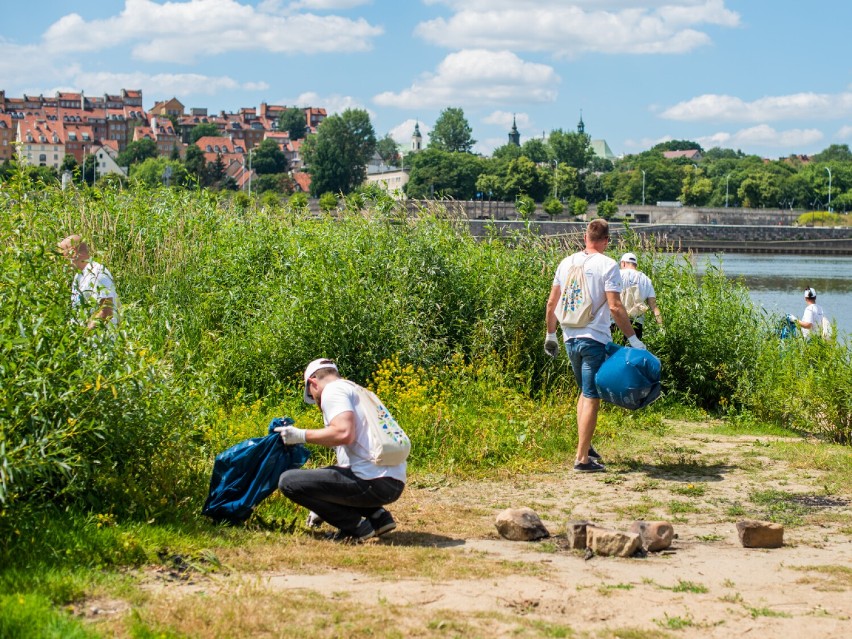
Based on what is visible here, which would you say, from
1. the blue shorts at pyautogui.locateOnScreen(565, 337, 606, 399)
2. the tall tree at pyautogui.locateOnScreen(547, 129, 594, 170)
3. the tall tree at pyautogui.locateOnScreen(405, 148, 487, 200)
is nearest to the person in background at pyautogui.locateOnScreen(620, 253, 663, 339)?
the blue shorts at pyautogui.locateOnScreen(565, 337, 606, 399)

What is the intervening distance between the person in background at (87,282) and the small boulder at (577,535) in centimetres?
289

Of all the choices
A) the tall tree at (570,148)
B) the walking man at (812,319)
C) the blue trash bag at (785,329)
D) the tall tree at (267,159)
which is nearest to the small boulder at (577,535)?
the blue trash bag at (785,329)

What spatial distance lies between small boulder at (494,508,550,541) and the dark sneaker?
2.53 feet

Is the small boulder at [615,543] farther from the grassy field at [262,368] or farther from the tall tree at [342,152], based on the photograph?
the tall tree at [342,152]

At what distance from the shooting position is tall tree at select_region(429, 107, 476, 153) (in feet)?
590

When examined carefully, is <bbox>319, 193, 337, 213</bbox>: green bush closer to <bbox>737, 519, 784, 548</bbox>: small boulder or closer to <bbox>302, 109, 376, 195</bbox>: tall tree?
<bbox>737, 519, 784, 548</bbox>: small boulder

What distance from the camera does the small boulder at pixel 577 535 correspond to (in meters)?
5.91

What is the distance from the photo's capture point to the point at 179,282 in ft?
37.4

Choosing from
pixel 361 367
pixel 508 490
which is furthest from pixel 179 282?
pixel 508 490

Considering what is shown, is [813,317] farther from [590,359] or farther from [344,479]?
[344,479]

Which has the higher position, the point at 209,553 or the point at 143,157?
the point at 143,157

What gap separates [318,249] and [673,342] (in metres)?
3.98

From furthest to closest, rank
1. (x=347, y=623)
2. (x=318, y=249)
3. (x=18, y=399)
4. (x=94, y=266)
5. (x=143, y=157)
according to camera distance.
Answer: (x=143, y=157)
(x=318, y=249)
(x=94, y=266)
(x=18, y=399)
(x=347, y=623)

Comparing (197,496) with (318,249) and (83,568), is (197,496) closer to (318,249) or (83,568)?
(83,568)
